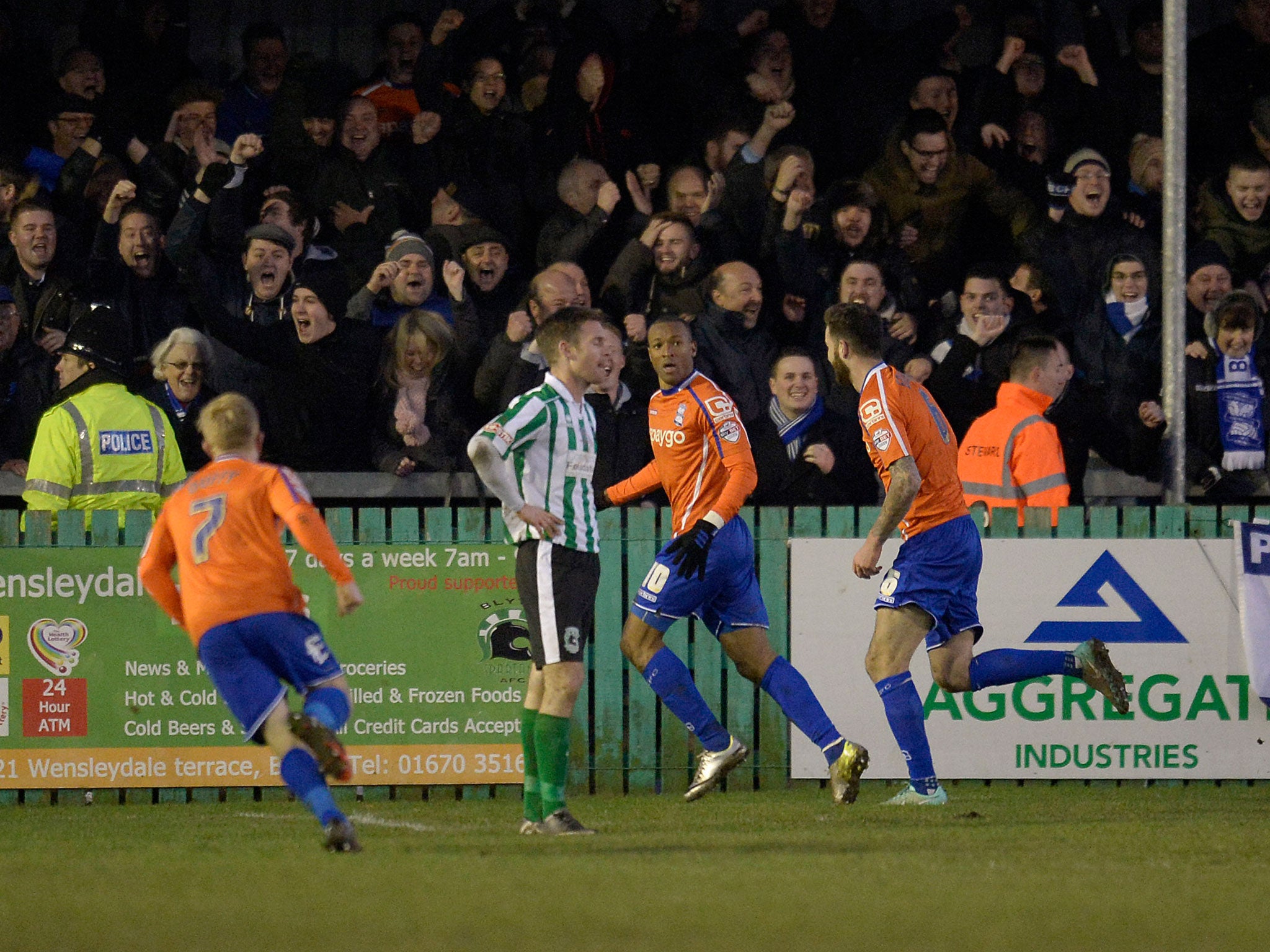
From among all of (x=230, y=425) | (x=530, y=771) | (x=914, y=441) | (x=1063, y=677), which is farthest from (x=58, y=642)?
(x=1063, y=677)

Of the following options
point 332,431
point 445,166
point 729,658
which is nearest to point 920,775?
point 729,658

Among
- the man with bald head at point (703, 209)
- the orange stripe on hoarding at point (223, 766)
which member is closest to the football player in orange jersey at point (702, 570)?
the orange stripe on hoarding at point (223, 766)

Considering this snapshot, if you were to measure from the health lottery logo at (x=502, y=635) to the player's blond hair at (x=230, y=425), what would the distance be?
9.33 feet

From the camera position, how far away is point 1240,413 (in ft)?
36.7

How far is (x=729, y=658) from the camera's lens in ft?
31.8

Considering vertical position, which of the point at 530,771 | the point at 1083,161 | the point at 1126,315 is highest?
the point at 1083,161

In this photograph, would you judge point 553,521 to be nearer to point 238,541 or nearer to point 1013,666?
point 238,541

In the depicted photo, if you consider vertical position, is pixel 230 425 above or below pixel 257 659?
above

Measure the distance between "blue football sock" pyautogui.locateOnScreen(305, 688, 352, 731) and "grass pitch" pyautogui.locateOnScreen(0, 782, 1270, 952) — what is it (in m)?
0.52

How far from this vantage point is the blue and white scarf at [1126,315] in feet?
38.3

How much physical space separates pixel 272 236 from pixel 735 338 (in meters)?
2.83

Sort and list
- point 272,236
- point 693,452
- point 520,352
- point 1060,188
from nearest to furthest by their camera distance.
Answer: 1. point 693,452
2. point 520,352
3. point 272,236
4. point 1060,188

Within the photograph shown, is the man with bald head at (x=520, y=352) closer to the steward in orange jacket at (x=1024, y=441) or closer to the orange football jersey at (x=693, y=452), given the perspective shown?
the orange football jersey at (x=693, y=452)

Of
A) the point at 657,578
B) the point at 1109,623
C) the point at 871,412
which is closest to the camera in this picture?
the point at 871,412
